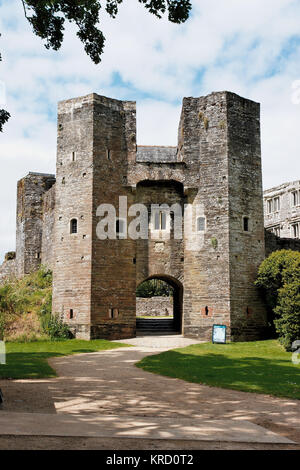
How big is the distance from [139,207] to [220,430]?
17439mm

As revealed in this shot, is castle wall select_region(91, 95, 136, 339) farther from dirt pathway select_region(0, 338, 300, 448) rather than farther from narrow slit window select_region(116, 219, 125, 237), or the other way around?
dirt pathway select_region(0, 338, 300, 448)

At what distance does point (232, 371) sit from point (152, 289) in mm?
34744

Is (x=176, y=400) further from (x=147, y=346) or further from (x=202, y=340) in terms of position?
(x=202, y=340)

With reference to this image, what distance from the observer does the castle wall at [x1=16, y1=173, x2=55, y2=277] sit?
1138 inches

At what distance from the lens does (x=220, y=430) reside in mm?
5969

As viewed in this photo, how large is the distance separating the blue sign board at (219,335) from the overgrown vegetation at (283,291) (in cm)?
→ 223

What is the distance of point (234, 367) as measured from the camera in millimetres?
13273

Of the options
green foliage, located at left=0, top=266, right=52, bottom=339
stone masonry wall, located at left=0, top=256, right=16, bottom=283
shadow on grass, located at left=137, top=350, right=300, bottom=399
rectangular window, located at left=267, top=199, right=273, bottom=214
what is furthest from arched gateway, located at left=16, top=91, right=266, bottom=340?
rectangular window, located at left=267, top=199, right=273, bottom=214

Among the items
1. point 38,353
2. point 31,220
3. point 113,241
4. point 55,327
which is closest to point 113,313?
point 55,327

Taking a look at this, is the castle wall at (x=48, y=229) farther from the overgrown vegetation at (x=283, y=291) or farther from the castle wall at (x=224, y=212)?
the overgrown vegetation at (x=283, y=291)

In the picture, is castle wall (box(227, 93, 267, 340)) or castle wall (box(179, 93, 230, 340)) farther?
castle wall (box(227, 93, 267, 340))

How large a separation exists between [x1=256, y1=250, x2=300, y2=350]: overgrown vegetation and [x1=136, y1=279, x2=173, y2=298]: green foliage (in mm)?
24705

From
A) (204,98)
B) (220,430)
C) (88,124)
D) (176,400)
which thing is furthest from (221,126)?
(220,430)

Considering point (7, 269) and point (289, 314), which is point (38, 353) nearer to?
point (289, 314)
